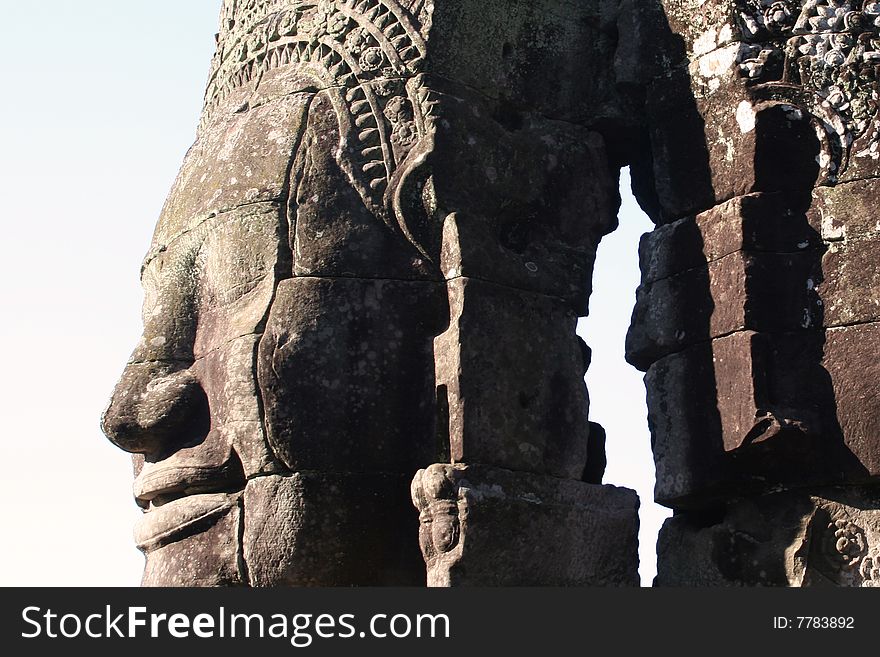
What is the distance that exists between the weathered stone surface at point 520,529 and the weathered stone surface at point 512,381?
0.10m

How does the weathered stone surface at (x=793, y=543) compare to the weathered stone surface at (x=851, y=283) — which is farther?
the weathered stone surface at (x=851, y=283)

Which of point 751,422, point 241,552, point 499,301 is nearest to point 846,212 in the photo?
point 751,422

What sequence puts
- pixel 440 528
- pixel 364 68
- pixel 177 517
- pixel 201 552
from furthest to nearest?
pixel 364 68, pixel 177 517, pixel 201 552, pixel 440 528

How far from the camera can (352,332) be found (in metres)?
7.00

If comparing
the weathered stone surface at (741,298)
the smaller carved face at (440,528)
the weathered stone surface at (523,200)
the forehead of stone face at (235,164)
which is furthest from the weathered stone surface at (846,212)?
the forehead of stone face at (235,164)

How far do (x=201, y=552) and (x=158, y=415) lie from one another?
0.61 m

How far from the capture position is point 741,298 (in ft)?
23.6

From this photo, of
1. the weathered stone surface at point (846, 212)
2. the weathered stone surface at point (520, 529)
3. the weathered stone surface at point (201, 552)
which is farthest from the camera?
the weathered stone surface at point (846, 212)

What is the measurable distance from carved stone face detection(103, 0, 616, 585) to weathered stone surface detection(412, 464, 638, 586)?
5.1 inches

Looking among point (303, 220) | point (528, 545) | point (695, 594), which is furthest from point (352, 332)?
point (695, 594)

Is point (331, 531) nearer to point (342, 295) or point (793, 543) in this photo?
point (342, 295)

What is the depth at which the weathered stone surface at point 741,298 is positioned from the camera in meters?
7.19

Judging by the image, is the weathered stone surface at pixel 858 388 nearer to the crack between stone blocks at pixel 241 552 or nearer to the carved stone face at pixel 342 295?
the carved stone face at pixel 342 295

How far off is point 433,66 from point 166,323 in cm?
157
